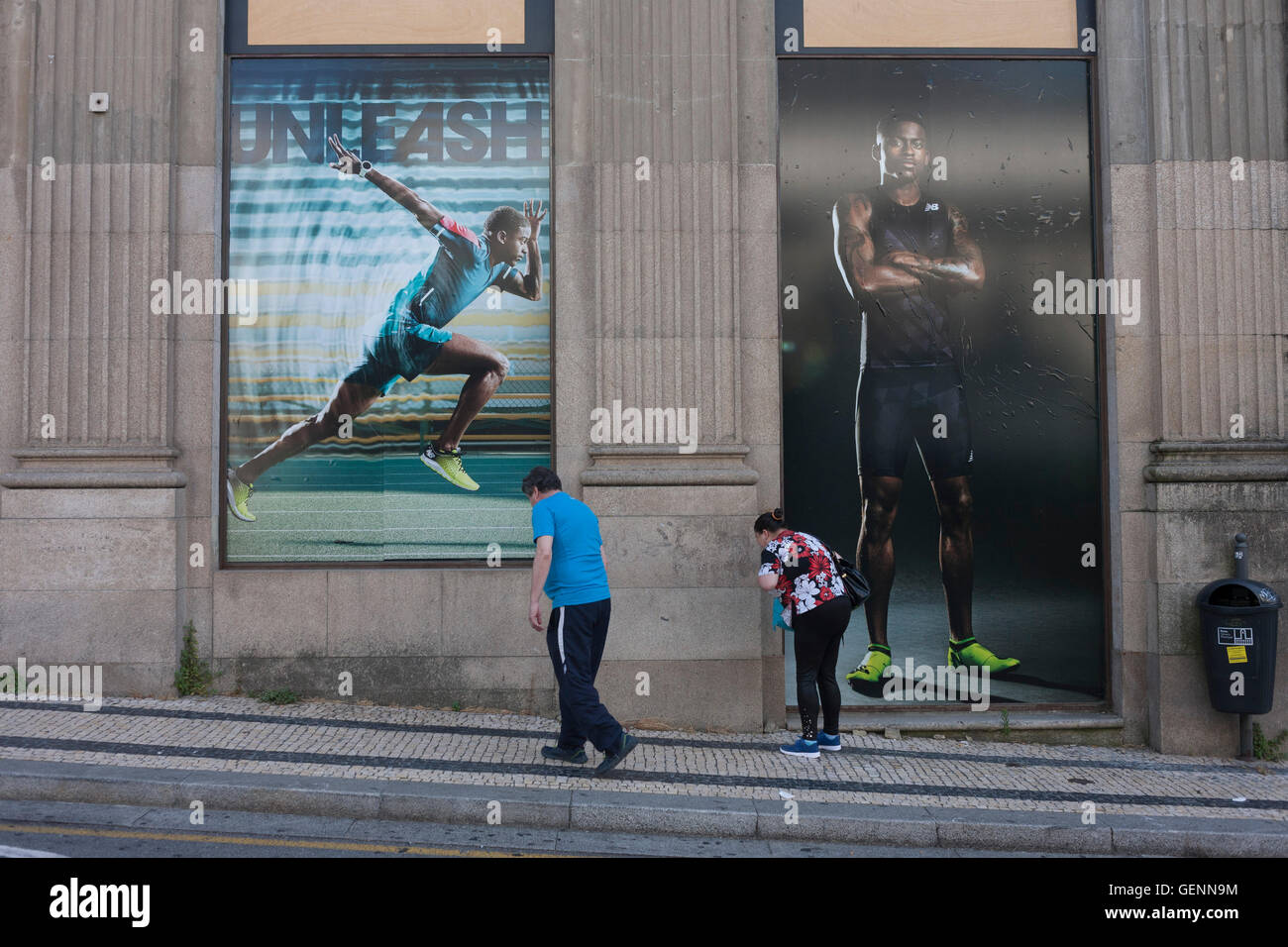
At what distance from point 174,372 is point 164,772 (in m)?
3.51

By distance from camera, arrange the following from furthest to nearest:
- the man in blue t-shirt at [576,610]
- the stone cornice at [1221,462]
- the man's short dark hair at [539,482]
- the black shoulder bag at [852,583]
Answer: the stone cornice at [1221,462], the black shoulder bag at [852,583], the man's short dark hair at [539,482], the man in blue t-shirt at [576,610]

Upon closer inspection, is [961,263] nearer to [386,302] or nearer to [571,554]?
[571,554]

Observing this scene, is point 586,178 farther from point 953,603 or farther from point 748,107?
point 953,603

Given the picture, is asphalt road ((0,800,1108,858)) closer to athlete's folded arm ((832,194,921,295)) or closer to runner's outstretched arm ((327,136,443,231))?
athlete's folded arm ((832,194,921,295))

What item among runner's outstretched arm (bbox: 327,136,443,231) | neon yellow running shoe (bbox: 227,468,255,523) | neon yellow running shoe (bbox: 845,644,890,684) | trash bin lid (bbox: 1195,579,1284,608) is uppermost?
runner's outstretched arm (bbox: 327,136,443,231)

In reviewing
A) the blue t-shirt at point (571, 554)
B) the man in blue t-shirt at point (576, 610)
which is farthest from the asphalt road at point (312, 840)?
the blue t-shirt at point (571, 554)

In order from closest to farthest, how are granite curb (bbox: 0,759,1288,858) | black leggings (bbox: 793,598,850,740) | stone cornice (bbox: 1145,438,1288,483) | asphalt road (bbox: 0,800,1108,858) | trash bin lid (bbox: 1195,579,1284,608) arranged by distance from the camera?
1. asphalt road (bbox: 0,800,1108,858)
2. granite curb (bbox: 0,759,1288,858)
3. black leggings (bbox: 793,598,850,740)
4. trash bin lid (bbox: 1195,579,1284,608)
5. stone cornice (bbox: 1145,438,1288,483)

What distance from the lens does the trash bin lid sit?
7848mm

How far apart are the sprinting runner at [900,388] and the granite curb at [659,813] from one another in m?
2.72

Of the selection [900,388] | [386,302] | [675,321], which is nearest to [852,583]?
[900,388]

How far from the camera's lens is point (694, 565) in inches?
332

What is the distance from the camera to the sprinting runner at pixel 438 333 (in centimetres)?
887

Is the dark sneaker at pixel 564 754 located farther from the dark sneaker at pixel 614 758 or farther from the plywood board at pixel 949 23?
the plywood board at pixel 949 23

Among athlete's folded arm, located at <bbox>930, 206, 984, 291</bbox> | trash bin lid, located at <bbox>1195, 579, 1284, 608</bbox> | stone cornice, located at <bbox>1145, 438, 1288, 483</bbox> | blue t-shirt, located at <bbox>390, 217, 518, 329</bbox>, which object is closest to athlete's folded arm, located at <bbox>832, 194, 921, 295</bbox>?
athlete's folded arm, located at <bbox>930, 206, 984, 291</bbox>
